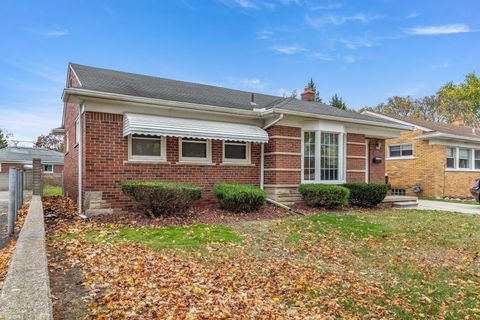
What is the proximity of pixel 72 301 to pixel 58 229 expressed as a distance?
4774 millimetres

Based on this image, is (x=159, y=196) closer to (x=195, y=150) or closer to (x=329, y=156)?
(x=195, y=150)

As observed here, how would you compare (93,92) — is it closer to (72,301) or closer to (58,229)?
(58,229)

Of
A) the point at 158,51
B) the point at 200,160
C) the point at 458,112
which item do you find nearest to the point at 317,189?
the point at 200,160

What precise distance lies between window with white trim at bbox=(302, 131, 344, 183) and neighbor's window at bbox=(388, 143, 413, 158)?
10.4 metres

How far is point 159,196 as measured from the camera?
9023 millimetres

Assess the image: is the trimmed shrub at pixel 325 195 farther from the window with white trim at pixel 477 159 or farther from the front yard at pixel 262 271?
Result: the window with white trim at pixel 477 159

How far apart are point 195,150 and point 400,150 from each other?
16268 mm

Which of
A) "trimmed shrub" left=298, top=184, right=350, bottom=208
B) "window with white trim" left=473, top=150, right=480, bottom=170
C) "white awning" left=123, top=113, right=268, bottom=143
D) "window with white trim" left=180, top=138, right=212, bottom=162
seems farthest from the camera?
"window with white trim" left=473, top=150, right=480, bottom=170

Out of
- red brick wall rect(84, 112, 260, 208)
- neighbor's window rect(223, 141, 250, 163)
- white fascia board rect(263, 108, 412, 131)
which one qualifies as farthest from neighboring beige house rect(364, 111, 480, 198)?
red brick wall rect(84, 112, 260, 208)

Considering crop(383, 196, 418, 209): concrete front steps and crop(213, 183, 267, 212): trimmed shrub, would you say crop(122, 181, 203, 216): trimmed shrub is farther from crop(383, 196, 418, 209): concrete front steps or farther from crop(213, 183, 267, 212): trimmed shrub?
crop(383, 196, 418, 209): concrete front steps

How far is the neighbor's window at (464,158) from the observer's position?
21.1 metres

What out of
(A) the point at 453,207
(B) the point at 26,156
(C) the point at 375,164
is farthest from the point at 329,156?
(B) the point at 26,156

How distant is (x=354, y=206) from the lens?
43.1ft

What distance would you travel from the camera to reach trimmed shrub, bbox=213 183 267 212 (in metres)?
10.2
